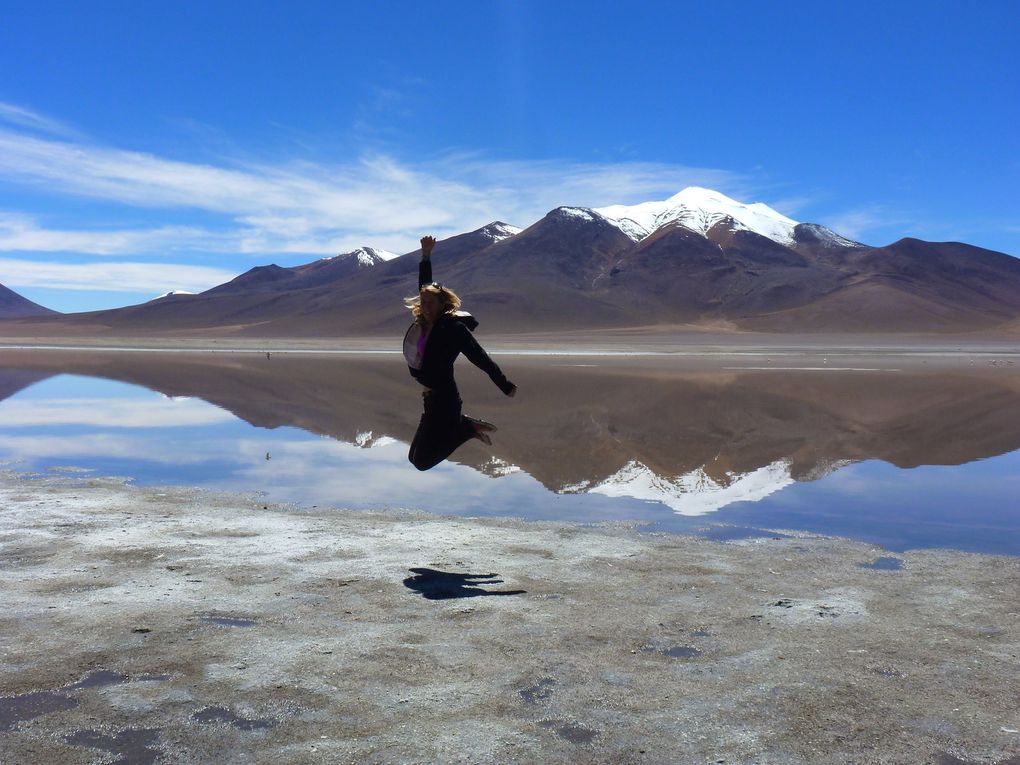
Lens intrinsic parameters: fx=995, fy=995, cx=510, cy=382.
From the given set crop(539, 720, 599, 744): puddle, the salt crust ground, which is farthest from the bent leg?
crop(539, 720, 599, 744): puddle

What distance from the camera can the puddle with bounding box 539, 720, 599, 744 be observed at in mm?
3592

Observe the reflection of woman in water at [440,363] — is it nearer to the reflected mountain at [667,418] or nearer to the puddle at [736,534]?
the puddle at [736,534]

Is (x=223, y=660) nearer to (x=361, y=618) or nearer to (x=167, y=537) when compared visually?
(x=361, y=618)

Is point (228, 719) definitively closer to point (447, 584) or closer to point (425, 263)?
point (447, 584)

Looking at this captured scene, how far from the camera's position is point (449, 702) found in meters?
3.91

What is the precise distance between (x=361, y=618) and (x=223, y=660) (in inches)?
32.3

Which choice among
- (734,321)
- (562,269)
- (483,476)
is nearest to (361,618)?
(483,476)

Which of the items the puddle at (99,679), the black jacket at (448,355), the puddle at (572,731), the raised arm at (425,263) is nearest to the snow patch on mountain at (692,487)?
the black jacket at (448,355)

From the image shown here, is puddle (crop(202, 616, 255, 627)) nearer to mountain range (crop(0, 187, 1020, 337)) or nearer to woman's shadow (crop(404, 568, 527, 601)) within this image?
woman's shadow (crop(404, 568, 527, 601))

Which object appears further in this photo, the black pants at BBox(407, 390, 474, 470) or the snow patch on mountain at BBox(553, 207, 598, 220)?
the snow patch on mountain at BBox(553, 207, 598, 220)

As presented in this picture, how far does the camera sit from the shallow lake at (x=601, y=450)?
28.6ft

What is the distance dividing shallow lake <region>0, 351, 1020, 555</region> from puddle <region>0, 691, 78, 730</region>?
15.5ft

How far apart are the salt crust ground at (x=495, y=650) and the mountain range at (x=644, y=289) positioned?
104 meters

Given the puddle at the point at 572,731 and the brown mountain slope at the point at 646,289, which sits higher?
the brown mountain slope at the point at 646,289
